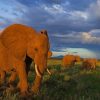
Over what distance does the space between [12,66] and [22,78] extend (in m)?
1.60

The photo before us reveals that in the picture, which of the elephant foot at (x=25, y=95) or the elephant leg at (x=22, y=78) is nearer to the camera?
the elephant foot at (x=25, y=95)

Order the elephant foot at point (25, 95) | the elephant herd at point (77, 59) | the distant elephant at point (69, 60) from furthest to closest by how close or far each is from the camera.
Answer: the distant elephant at point (69, 60) → the elephant herd at point (77, 59) → the elephant foot at point (25, 95)

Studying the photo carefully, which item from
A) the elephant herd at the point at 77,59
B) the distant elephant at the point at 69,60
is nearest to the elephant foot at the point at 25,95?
the elephant herd at the point at 77,59

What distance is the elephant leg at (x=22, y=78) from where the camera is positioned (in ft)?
40.4

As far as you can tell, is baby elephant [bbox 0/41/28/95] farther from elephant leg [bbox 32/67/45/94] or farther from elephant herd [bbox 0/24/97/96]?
elephant leg [bbox 32/67/45/94]

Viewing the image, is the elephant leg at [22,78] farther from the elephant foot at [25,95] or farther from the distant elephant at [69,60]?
the distant elephant at [69,60]

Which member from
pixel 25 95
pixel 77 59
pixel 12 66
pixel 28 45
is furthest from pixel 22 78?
pixel 77 59

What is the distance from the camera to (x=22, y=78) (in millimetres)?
12891

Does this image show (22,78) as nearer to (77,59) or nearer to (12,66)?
(12,66)

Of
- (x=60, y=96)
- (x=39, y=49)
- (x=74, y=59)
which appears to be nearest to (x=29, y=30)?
(x=39, y=49)

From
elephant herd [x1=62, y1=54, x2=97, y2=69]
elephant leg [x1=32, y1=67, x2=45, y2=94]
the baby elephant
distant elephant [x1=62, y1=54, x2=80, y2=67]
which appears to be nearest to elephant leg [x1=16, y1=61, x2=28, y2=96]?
the baby elephant

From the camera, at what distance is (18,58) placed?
45.1 ft

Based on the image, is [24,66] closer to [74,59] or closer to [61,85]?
[61,85]

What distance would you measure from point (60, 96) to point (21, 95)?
5.50 feet
